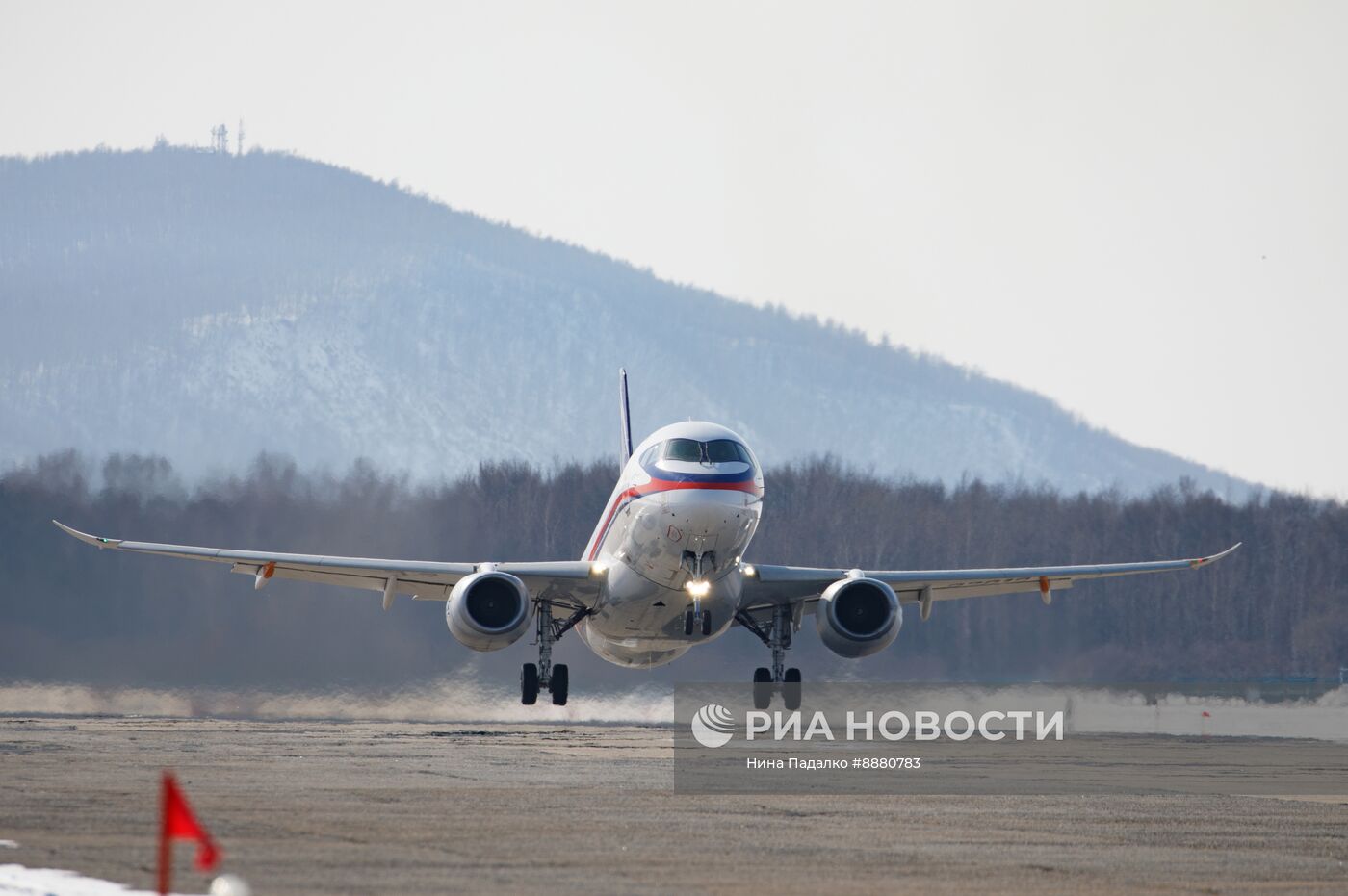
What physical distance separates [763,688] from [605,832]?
2119cm

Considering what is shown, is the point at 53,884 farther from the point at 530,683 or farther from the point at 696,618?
the point at 530,683

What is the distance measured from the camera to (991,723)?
4653 cm

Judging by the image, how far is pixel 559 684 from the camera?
3788cm

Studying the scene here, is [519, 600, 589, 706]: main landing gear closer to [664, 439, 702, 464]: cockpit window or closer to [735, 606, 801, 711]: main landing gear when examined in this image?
[735, 606, 801, 711]: main landing gear

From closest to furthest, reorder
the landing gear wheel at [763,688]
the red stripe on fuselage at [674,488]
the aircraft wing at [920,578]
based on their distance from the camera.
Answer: the red stripe on fuselage at [674,488] → the aircraft wing at [920,578] → the landing gear wheel at [763,688]

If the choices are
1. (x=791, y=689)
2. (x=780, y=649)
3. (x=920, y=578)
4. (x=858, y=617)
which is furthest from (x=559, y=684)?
(x=920, y=578)

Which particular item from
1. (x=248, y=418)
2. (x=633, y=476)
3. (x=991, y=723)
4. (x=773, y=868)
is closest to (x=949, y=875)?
(x=773, y=868)

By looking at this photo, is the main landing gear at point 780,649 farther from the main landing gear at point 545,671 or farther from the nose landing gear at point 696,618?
the main landing gear at point 545,671

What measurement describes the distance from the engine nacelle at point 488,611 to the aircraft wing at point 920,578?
5.03 metres

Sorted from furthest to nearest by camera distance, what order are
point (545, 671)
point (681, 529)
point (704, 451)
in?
point (545, 671)
point (704, 451)
point (681, 529)

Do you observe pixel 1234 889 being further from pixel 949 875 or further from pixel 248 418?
pixel 248 418

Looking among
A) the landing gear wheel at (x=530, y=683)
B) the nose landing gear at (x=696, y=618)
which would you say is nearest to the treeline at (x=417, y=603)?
the landing gear wheel at (x=530, y=683)

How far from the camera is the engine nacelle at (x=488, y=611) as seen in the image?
33.9 metres

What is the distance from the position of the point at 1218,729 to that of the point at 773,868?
34.0 metres
